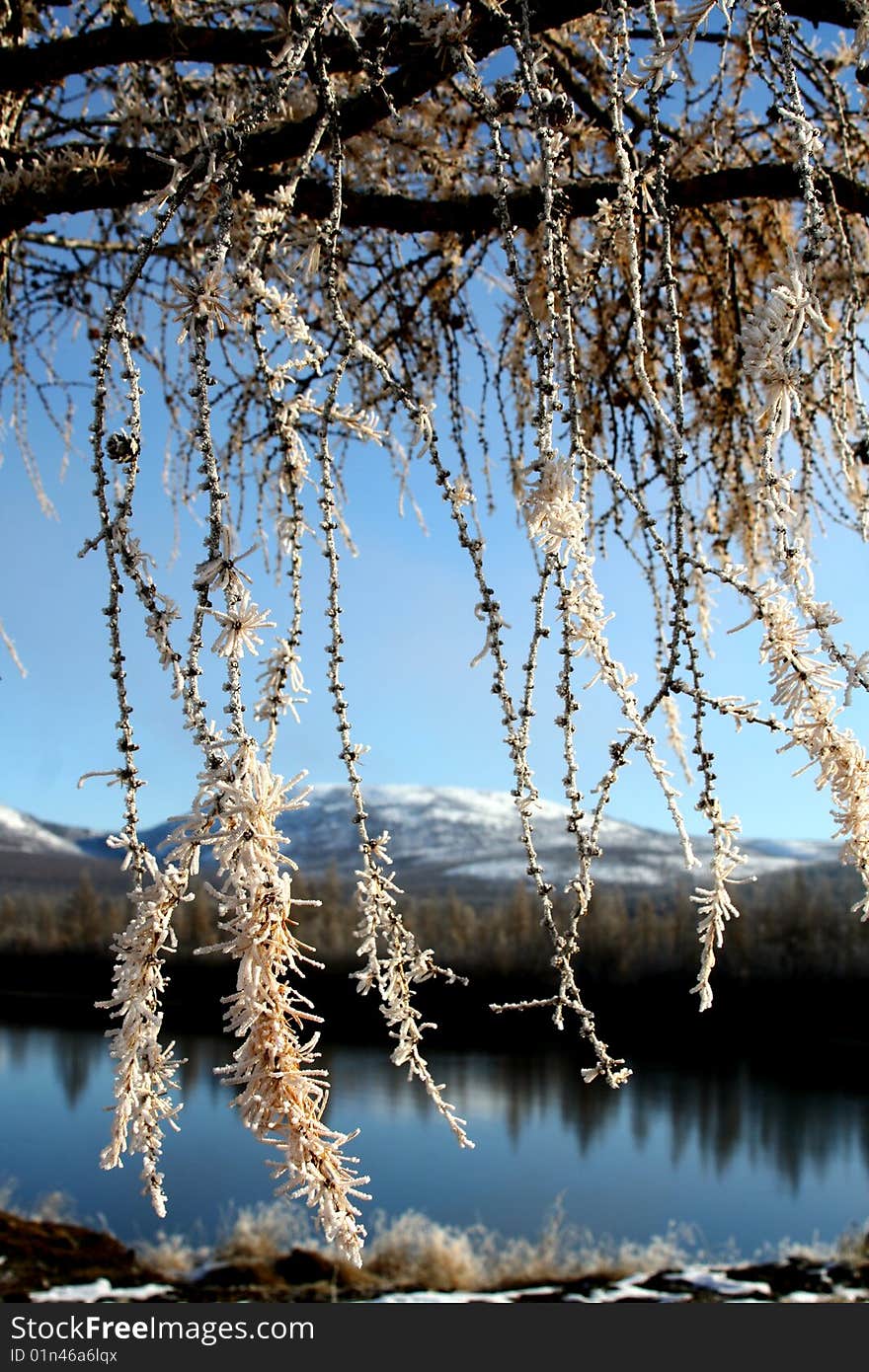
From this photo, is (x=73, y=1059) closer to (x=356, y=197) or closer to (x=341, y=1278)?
(x=341, y=1278)

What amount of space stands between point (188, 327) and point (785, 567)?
339mm

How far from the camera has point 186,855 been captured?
425 millimetres

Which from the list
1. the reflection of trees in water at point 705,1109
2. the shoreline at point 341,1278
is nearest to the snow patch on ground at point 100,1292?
the shoreline at point 341,1278

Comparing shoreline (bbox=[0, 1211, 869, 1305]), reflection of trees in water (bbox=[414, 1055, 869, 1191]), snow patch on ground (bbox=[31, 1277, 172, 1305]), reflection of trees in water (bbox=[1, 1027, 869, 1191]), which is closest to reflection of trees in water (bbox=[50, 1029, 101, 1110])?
reflection of trees in water (bbox=[1, 1027, 869, 1191])

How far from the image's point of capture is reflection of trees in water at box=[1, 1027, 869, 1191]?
8.45 meters

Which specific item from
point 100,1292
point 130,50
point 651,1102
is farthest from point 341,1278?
point 130,50

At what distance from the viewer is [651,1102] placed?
30.1 ft

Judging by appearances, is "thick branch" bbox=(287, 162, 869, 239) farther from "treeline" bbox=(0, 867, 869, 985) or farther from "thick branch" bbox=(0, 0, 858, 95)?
"treeline" bbox=(0, 867, 869, 985)

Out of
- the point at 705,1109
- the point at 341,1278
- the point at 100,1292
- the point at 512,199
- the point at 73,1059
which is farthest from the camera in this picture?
the point at 73,1059

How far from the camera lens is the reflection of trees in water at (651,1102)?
8.45 metres

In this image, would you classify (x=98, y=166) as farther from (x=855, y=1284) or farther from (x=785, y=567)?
(x=855, y=1284)

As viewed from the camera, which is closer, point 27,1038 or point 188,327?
point 188,327

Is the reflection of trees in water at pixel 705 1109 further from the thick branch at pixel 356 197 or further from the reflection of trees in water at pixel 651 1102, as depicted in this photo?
the thick branch at pixel 356 197

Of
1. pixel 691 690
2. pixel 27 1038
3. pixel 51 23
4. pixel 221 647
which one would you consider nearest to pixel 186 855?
pixel 221 647
